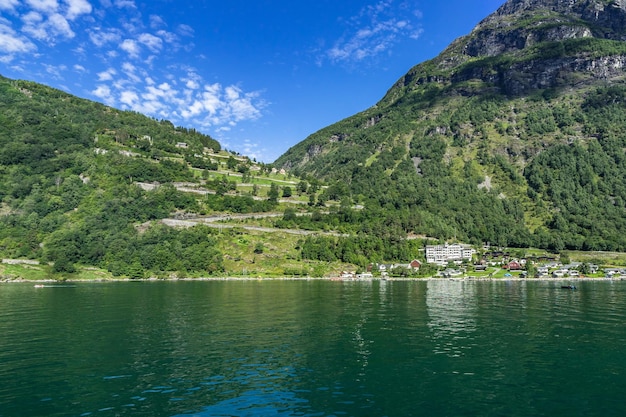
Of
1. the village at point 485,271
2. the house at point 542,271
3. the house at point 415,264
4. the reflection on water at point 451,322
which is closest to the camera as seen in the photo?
the reflection on water at point 451,322

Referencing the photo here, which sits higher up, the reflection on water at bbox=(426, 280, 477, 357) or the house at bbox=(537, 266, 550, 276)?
the reflection on water at bbox=(426, 280, 477, 357)

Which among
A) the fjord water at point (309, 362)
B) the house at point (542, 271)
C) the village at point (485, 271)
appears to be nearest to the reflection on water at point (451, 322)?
the fjord water at point (309, 362)

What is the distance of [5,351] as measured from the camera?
39062mm

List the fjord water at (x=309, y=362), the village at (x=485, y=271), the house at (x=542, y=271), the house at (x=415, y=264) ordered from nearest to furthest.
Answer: the fjord water at (x=309, y=362) < the village at (x=485, y=271) < the house at (x=542, y=271) < the house at (x=415, y=264)

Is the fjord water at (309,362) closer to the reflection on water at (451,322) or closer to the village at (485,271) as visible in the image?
the reflection on water at (451,322)

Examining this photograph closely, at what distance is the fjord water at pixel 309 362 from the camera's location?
25.6 meters

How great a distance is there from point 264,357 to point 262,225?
15604 centimetres

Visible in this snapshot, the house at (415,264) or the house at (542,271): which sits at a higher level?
the house at (415,264)

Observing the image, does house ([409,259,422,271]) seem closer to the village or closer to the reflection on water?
the village

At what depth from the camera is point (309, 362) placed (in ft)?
117

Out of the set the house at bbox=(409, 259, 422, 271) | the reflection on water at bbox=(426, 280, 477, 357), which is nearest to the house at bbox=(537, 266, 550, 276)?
the house at bbox=(409, 259, 422, 271)

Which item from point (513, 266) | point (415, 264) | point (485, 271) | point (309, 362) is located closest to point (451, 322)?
point (309, 362)

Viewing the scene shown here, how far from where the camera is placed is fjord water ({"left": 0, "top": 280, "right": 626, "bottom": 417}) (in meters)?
25.6

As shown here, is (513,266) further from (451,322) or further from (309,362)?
(309,362)
